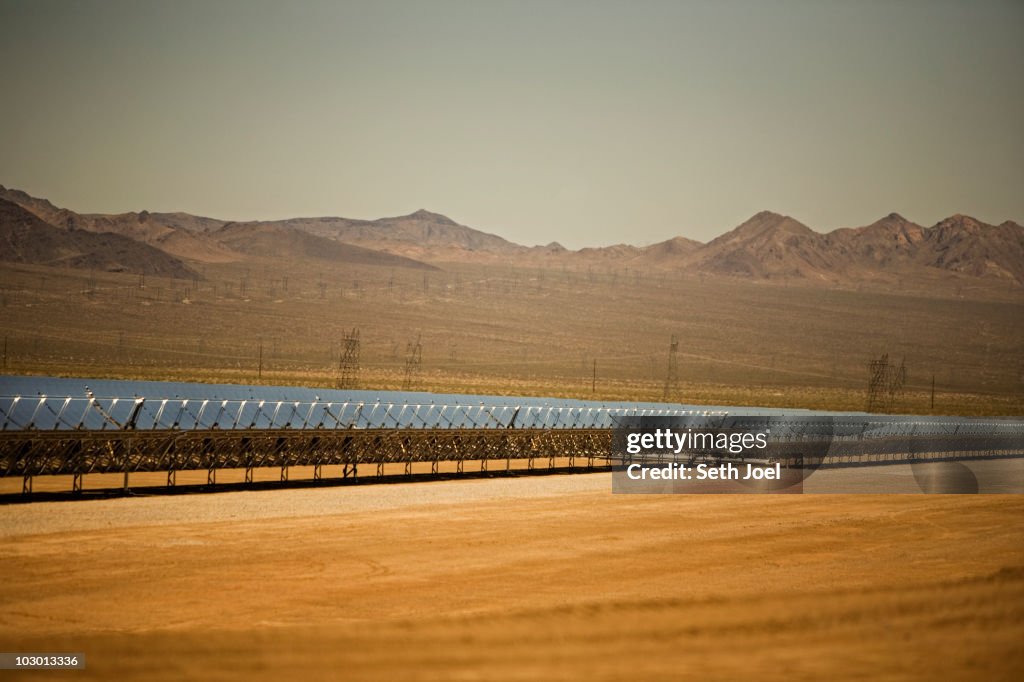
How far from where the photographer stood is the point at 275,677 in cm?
1238

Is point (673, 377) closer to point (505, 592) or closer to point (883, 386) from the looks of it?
point (883, 386)

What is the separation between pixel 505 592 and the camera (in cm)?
1775

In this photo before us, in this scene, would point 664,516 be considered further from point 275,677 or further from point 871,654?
point 275,677

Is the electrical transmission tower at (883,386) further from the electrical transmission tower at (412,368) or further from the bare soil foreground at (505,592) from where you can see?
the bare soil foreground at (505,592)

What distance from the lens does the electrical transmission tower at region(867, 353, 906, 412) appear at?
110m

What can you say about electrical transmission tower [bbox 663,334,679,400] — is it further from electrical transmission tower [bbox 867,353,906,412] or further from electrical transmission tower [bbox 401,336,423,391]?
electrical transmission tower [bbox 401,336,423,391]

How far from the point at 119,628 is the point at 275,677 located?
3.59m
